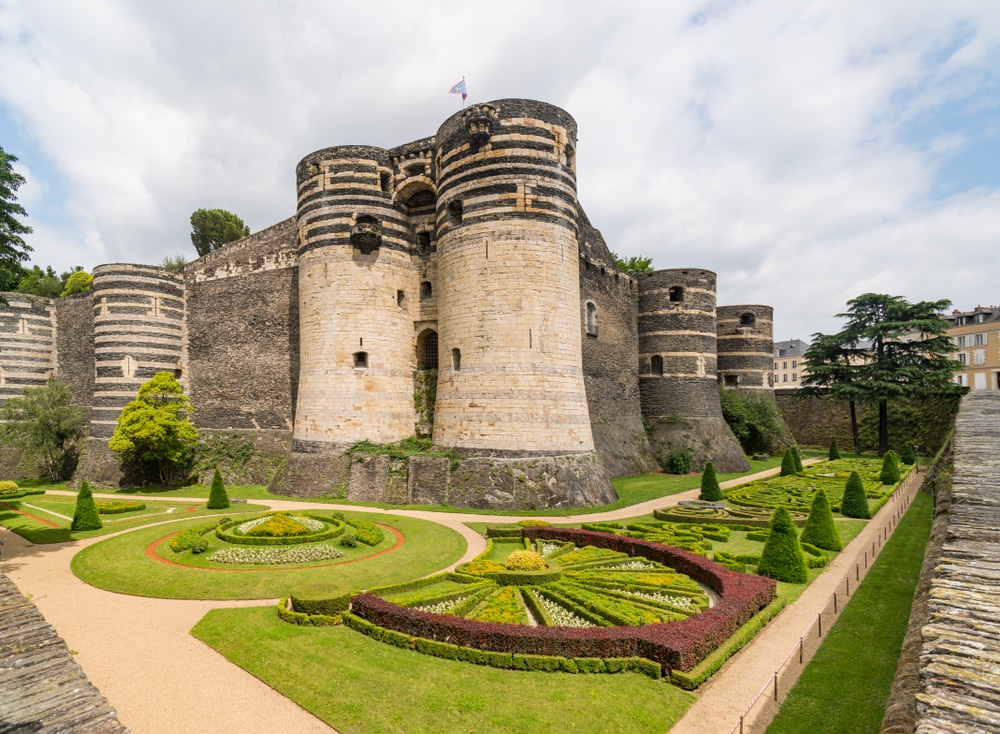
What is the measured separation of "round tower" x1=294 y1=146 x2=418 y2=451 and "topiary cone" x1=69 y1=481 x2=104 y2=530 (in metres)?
9.24

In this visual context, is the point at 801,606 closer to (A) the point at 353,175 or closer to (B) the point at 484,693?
(B) the point at 484,693

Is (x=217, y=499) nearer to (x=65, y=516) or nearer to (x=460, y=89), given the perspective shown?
(x=65, y=516)

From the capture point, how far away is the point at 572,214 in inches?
1035

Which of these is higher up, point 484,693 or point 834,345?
point 834,345

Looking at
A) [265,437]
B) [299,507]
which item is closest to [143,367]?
[265,437]

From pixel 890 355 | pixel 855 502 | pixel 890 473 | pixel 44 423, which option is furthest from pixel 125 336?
pixel 890 355

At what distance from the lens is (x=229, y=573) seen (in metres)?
14.9

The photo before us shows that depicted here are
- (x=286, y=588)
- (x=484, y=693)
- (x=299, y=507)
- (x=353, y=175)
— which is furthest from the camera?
(x=353, y=175)

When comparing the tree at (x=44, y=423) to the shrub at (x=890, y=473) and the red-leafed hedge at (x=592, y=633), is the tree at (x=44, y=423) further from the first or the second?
the shrub at (x=890, y=473)

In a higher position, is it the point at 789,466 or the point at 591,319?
the point at 591,319

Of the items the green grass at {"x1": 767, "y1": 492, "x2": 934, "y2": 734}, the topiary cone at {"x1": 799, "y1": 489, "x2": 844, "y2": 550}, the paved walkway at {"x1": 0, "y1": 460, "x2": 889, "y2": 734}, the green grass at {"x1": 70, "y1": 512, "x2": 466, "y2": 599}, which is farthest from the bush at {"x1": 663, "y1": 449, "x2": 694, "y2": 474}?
the green grass at {"x1": 70, "y1": 512, "x2": 466, "y2": 599}

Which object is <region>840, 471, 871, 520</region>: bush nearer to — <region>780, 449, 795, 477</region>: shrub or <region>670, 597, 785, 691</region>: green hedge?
<region>780, 449, 795, 477</region>: shrub

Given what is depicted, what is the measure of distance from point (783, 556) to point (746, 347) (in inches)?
1268

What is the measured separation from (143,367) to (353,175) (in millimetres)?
17988
